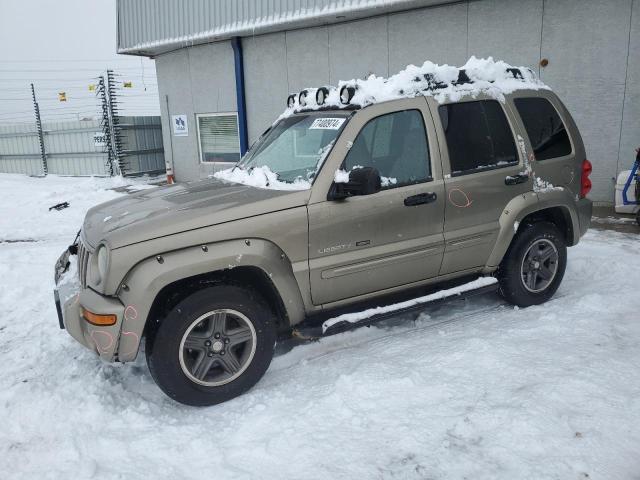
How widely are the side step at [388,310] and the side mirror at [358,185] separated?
0.88 m

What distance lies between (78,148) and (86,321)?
53.6 feet

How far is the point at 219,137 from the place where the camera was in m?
13.6

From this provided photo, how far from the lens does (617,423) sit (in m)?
2.97

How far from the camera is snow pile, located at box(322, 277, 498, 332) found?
12.2ft

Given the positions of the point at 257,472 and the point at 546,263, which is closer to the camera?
the point at 257,472

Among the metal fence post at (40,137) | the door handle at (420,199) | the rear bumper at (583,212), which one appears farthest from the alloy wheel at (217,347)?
the metal fence post at (40,137)

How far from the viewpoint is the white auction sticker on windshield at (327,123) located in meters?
3.81

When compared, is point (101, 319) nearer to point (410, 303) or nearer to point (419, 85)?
point (410, 303)

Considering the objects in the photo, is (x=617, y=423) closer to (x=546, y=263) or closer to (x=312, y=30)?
(x=546, y=263)

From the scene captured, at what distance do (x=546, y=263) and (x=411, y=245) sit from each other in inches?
63.9

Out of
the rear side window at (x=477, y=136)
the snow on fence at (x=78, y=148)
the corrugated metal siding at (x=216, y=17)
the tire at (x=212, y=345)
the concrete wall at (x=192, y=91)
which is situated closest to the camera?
the tire at (x=212, y=345)

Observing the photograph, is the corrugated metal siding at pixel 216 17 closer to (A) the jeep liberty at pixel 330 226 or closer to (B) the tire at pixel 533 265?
(A) the jeep liberty at pixel 330 226

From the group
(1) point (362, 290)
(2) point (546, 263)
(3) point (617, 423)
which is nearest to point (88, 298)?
(1) point (362, 290)

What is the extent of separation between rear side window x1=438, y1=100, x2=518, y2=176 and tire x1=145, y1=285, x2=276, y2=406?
1.92 meters
